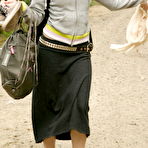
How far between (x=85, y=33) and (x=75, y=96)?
44 centimetres

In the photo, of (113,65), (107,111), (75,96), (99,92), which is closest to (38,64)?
(75,96)

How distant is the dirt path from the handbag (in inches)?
53.4

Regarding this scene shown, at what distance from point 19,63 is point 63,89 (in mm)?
418

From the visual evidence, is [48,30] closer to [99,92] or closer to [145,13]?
[145,13]

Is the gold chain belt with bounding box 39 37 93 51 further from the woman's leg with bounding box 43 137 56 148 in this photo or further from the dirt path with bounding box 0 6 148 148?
the dirt path with bounding box 0 6 148 148

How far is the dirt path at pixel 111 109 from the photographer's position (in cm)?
461

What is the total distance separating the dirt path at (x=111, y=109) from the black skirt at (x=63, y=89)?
1038 mm

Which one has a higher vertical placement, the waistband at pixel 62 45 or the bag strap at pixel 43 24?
the bag strap at pixel 43 24

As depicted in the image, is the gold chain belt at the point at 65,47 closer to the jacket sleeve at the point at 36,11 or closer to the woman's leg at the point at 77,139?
the jacket sleeve at the point at 36,11

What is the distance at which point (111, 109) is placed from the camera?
5414 mm

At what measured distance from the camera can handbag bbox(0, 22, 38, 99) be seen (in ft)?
10.6

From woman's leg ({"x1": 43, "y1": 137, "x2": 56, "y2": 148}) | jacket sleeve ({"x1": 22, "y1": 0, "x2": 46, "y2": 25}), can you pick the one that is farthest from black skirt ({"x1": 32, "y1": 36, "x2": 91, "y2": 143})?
jacket sleeve ({"x1": 22, "y1": 0, "x2": 46, "y2": 25})

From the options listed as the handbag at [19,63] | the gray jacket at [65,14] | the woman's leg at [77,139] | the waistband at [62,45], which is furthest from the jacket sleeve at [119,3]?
the woman's leg at [77,139]

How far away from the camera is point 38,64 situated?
3.49 meters
